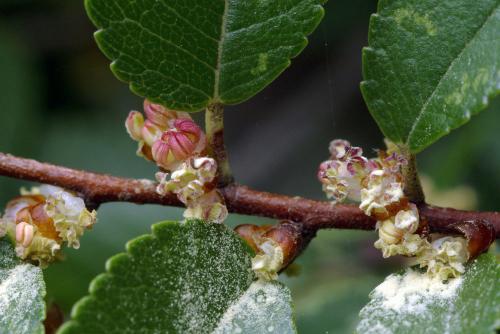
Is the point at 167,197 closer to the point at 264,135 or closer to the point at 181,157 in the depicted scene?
the point at 181,157

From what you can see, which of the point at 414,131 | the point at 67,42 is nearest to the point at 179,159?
the point at 414,131

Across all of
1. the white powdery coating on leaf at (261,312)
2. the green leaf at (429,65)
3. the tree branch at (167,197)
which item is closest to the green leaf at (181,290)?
the white powdery coating on leaf at (261,312)

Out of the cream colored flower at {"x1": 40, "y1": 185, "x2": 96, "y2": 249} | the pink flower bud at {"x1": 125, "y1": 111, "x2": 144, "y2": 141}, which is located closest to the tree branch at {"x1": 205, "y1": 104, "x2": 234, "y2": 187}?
the pink flower bud at {"x1": 125, "y1": 111, "x2": 144, "y2": 141}

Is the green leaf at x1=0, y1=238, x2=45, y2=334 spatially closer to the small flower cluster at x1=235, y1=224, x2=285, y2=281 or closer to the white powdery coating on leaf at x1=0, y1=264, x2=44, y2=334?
the white powdery coating on leaf at x1=0, y1=264, x2=44, y2=334

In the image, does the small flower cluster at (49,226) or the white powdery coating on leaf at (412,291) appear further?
the small flower cluster at (49,226)

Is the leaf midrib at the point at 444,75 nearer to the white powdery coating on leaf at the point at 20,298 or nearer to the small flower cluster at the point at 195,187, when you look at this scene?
the small flower cluster at the point at 195,187

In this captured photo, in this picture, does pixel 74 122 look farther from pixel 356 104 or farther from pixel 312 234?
pixel 312 234

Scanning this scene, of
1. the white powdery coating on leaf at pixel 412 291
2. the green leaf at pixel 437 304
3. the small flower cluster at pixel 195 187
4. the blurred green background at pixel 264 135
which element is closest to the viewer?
the green leaf at pixel 437 304
